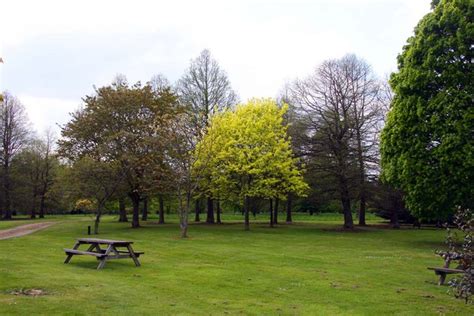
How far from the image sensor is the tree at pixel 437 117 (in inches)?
960

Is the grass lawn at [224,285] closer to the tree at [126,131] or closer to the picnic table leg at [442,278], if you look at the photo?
the picnic table leg at [442,278]

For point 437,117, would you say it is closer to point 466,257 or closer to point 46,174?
point 466,257

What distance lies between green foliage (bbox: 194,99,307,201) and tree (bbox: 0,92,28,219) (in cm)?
3477

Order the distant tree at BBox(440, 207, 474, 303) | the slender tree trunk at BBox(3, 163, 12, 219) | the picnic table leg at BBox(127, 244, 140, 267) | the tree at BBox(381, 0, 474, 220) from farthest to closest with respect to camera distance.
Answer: the slender tree trunk at BBox(3, 163, 12, 219), the tree at BBox(381, 0, 474, 220), the picnic table leg at BBox(127, 244, 140, 267), the distant tree at BBox(440, 207, 474, 303)

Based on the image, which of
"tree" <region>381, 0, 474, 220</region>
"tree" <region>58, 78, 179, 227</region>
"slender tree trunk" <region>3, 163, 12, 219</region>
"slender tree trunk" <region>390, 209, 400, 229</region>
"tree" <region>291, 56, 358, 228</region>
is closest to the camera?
"tree" <region>381, 0, 474, 220</region>

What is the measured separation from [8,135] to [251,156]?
127 feet

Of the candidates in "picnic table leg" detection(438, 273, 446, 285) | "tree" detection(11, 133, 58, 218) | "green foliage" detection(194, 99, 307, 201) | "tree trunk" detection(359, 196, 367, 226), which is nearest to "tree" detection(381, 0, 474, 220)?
"green foliage" detection(194, 99, 307, 201)

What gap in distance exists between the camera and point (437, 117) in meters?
25.2

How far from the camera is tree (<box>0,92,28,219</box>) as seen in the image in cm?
6006

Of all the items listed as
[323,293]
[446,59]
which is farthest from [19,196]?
[323,293]

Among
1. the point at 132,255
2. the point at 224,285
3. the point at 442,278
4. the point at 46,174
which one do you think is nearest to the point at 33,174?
the point at 46,174

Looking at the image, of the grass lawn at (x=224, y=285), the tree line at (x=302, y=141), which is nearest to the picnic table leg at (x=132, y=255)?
the grass lawn at (x=224, y=285)

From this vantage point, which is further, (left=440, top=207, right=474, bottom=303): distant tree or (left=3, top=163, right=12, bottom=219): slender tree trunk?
(left=3, top=163, right=12, bottom=219): slender tree trunk

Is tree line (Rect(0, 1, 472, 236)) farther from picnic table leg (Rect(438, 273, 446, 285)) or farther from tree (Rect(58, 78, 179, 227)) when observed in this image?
picnic table leg (Rect(438, 273, 446, 285))
